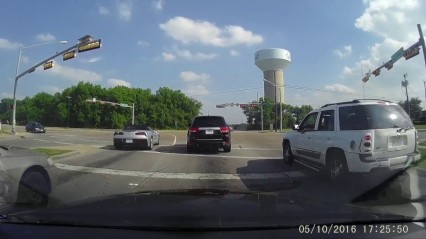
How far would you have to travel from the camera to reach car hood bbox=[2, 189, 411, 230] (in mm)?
3023

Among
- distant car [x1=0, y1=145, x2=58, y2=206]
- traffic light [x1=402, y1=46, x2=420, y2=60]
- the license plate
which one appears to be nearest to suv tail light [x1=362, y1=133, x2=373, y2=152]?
the license plate

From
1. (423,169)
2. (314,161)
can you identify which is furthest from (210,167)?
(423,169)

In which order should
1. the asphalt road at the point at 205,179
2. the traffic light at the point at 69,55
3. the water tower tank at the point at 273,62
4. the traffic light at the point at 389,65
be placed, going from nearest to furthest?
the asphalt road at the point at 205,179 < the traffic light at the point at 69,55 < the traffic light at the point at 389,65 < the water tower tank at the point at 273,62

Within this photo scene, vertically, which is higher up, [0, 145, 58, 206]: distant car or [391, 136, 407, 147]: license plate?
[391, 136, 407, 147]: license plate

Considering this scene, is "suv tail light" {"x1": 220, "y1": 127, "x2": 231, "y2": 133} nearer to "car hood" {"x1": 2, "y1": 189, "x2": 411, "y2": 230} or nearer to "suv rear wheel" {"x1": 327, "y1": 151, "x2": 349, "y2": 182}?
"suv rear wheel" {"x1": 327, "y1": 151, "x2": 349, "y2": 182}

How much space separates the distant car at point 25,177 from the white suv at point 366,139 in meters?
6.29

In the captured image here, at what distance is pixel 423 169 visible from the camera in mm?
11289

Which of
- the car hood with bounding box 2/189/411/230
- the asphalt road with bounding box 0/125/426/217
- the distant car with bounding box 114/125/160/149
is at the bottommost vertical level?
the asphalt road with bounding box 0/125/426/217

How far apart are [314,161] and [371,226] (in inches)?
329

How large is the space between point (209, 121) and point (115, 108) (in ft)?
295

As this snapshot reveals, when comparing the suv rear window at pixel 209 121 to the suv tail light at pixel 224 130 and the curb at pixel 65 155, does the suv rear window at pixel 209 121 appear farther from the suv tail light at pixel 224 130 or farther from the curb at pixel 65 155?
the curb at pixel 65 155

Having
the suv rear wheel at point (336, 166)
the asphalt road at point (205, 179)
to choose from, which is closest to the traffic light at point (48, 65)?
the asphalt road at point (205, 179)

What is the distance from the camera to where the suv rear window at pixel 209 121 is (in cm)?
1894

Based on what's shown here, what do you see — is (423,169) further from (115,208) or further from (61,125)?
A: (61,125)
